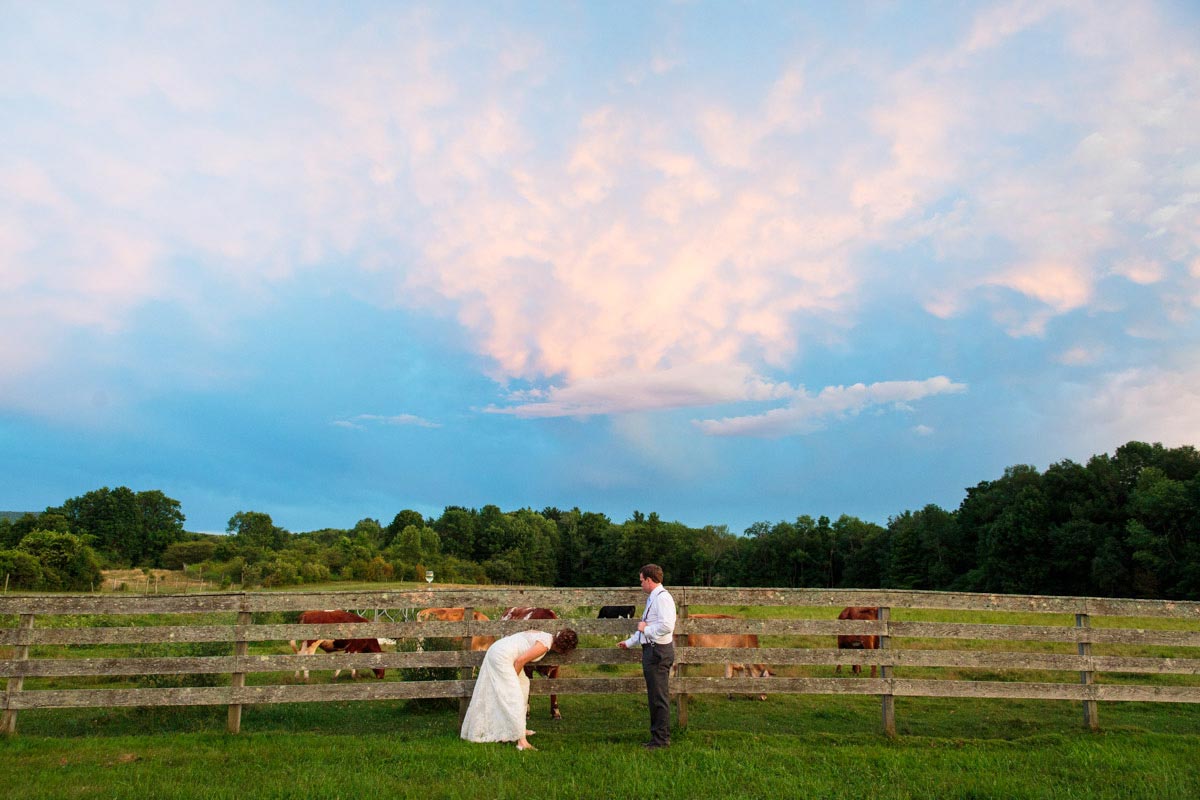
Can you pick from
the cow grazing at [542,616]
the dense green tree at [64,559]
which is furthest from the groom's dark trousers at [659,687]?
the dense green tree at [64,559]

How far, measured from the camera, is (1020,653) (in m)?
8.62

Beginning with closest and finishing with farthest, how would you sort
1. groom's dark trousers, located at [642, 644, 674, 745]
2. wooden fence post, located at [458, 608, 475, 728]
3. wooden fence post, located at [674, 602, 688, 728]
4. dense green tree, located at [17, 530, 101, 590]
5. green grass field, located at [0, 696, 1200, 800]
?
green grass field, located at [0, 696, 1200, 800] < groom's dark trousers, located at [642, 644, 674, 745] < wooden fence post, located at [674, 602, 688, 728] < wooden fence post, located at [458, 608, 475, 728] < dense green tree, located at [17, 530, 101, 590]

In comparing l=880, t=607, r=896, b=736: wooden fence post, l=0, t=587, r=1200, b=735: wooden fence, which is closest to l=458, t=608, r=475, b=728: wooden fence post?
l=0, t=587, r=1200, b=735: wooden fence

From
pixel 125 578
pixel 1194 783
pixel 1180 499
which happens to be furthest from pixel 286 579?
pixel 1180 499

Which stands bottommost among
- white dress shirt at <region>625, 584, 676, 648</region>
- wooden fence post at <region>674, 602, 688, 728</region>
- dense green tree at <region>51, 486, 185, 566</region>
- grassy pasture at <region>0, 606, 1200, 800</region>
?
grassy pasture at <region>0, 606, 1200, 800</region>

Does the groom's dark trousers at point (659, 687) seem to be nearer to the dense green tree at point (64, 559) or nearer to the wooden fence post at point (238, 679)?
→ the wooden fence post at point (238, 679)

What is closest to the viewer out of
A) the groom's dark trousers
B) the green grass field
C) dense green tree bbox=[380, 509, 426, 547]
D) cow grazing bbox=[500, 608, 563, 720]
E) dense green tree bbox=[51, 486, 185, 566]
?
the green grass field

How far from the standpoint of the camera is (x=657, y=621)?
297 inches

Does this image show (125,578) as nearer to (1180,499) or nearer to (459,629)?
(459,629)

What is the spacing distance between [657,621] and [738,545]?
101 metres

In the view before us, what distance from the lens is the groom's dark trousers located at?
24.5 feet

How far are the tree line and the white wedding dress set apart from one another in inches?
1985

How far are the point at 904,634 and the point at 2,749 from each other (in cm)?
1021

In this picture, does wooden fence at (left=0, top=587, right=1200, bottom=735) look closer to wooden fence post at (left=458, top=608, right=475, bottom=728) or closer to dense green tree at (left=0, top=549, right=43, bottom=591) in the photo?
A: wooden fence post at (left=458, top=608, right=475, bottom=728)
